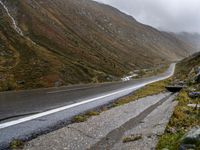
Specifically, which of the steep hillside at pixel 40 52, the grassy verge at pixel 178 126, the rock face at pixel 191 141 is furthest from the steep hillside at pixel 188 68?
the rock face at pixel 191 141

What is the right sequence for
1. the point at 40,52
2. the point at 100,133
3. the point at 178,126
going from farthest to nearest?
the point at 40,52
the point at 100,133
the point at 178,126

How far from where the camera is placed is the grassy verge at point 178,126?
1343 cm

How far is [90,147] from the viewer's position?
576 inches

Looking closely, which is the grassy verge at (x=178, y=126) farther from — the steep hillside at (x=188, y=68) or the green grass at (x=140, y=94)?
the steep hillside at (x=188, y=68)

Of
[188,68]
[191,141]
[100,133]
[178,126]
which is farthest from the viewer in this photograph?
[188,68]

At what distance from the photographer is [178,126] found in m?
17.1

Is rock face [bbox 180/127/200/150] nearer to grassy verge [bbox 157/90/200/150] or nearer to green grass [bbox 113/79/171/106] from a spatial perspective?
grassy verge [bbox 157/90/200/150]

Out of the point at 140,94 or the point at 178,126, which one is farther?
the point at 140,94

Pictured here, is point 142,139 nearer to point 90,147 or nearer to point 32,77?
point 90,147

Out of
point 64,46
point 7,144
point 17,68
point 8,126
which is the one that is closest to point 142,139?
point 7,144

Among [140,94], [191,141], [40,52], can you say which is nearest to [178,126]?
[191,141]

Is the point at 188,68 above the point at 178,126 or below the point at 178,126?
above

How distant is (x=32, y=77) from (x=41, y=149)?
68.4 meters

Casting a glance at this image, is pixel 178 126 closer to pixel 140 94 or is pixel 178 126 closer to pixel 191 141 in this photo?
pixel 191 141
